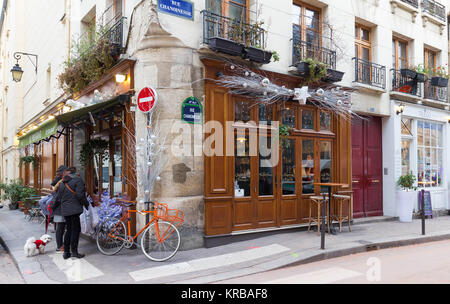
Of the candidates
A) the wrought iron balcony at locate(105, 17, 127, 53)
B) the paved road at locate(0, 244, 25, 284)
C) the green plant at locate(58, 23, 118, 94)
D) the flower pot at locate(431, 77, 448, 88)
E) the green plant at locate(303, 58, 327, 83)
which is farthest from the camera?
the flower pot at locate(431, 77, 448, 88)

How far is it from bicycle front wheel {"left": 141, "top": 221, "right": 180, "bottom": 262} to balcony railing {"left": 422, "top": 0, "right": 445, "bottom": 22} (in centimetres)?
1196

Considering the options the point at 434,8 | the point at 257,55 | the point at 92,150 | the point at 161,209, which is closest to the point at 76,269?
the point at 161,209

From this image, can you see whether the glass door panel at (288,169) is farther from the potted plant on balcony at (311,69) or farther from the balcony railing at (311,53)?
the balcony railing at (311,53)

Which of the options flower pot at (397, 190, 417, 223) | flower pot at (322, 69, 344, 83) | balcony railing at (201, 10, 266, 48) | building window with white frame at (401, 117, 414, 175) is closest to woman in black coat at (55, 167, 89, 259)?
balcony railing at (201, 10, 266, 48)

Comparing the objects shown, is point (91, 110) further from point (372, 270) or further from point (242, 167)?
point (372, 270)

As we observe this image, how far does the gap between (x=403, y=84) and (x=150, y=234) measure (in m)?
9.47

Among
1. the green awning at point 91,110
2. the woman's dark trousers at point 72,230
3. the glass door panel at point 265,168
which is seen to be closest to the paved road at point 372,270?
the glass door panel at point 265,168

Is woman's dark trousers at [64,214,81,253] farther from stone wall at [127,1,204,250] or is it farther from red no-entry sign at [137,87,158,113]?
red no-entry sign at [137,87,158,113]

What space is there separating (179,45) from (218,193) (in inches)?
121

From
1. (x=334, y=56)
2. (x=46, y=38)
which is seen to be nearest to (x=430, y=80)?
(x=334, y=56)

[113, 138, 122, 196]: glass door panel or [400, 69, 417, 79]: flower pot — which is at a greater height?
[400, 69, 417, 79]: flower pot

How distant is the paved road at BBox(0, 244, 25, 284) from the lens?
541 centimetres

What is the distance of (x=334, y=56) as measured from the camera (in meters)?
9.34
